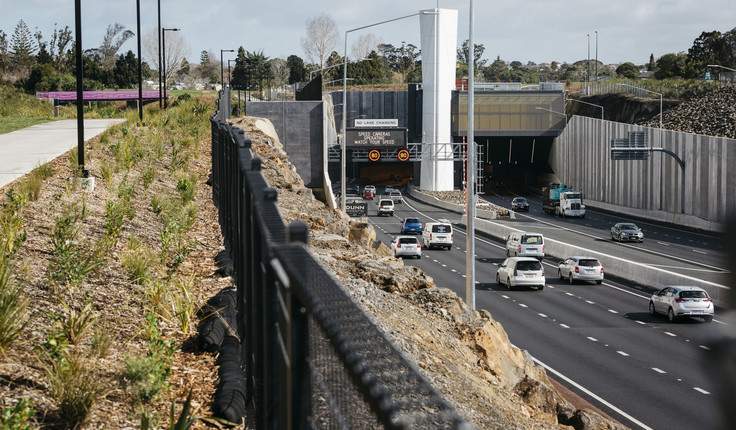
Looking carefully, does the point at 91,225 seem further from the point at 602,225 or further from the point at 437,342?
the point at 602,225

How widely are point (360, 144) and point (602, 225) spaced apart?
20832 mm

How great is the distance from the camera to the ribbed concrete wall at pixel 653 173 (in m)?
60.5

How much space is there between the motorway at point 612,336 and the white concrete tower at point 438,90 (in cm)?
4826

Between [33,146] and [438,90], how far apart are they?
7772 cm

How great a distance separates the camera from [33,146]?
28219 millimetres

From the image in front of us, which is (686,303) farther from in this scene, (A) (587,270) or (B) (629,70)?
(B) (629,70)

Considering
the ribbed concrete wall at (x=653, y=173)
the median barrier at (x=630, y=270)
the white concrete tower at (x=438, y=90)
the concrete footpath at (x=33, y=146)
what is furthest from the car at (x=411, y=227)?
the white concrete tower at (x=438, y=90)

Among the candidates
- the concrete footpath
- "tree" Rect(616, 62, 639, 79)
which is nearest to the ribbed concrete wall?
the concrete footpath

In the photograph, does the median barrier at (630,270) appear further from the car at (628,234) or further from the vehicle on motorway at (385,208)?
the vehicle on motorway at (385,208)

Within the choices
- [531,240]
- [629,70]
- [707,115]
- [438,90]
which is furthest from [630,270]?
[629,70]

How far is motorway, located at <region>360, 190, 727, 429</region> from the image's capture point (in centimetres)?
2059

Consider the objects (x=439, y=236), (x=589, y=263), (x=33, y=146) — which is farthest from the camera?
(x=439, y=236)

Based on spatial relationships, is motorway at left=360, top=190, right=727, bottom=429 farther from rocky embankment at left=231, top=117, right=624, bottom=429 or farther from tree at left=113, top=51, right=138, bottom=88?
tree at left=113, top=51, right=138, bottom=88

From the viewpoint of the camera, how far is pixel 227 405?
6.80 m
